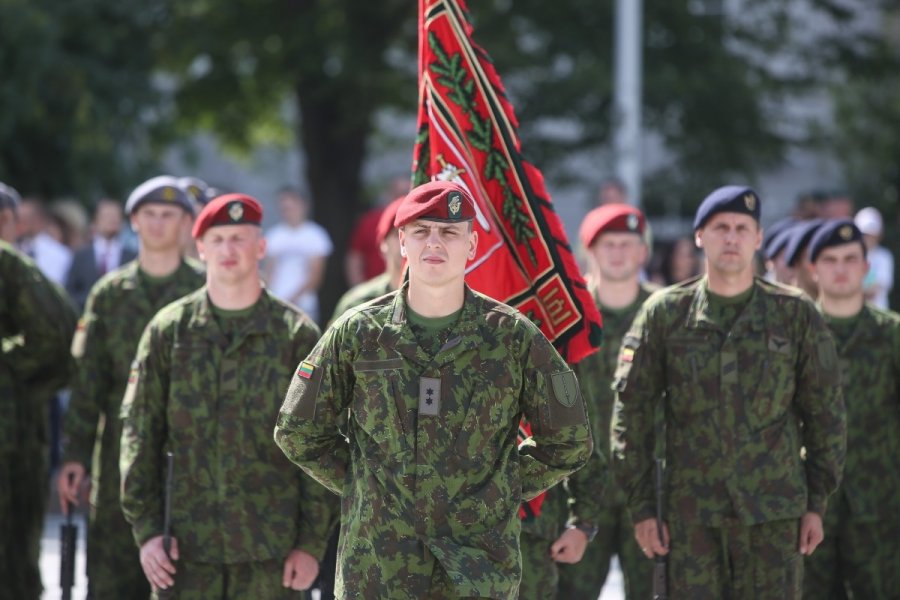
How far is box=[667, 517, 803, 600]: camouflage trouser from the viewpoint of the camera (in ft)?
21.7

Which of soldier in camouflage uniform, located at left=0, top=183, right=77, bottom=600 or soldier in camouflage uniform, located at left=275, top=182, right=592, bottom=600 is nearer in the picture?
soldier in camouflage uniform, located at left=275, top=182, right=592, bottom=600

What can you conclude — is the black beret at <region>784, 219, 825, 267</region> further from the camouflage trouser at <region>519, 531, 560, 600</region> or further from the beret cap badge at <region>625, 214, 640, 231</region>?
the camouflage trouser at <region>519, 531, 560, 600</region>

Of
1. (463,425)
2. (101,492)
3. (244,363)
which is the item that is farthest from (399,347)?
(101,492)

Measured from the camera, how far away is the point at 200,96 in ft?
73.7

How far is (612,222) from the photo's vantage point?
8.68 meters

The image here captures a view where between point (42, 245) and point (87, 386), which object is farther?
point (42, 245)

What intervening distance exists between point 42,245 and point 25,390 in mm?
5684

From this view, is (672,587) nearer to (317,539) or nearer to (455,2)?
(317,539)

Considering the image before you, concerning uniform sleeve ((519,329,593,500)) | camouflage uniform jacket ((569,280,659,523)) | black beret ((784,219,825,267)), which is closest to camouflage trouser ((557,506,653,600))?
camouflage uniform jacket ((569,280,659,523))

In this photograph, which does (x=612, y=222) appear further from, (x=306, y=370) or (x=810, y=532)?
(x=306, y=370)

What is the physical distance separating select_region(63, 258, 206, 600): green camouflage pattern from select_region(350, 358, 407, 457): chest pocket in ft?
9.04

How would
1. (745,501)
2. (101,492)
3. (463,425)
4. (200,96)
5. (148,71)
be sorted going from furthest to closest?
(200,96)
(148,71)
(101,492)
(745,501)
(463,425)

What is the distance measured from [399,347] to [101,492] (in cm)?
308

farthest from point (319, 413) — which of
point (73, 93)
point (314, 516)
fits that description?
point (73, 93)
